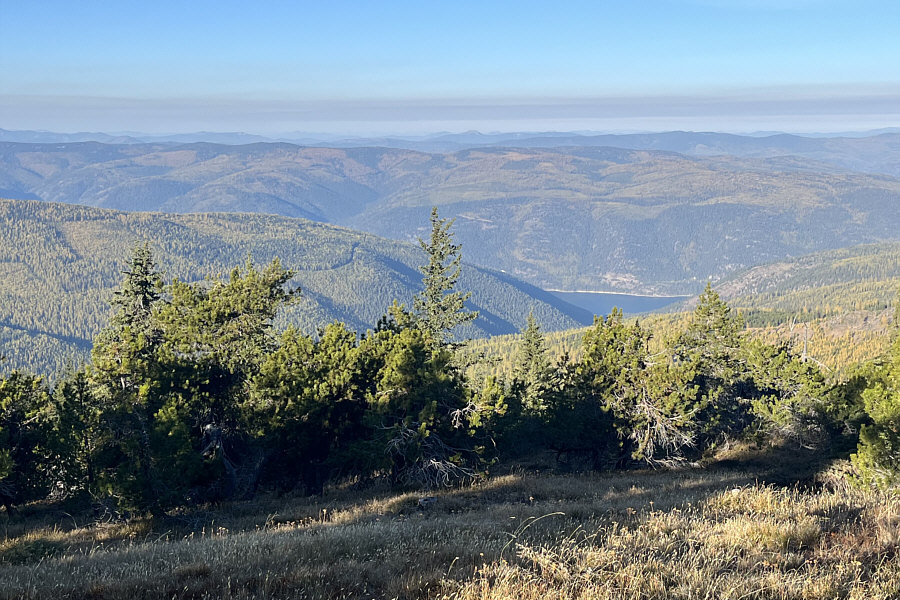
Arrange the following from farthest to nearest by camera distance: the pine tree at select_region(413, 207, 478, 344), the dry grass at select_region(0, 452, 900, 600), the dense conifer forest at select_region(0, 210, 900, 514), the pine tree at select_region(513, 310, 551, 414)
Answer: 1. the pine tree at select_region(513, 310, 551, 414)
2. the pine tree at select_region(413, 207, 478, 344)
3. the dense conifer forest at select_region(0, 210, 900, 514)
4. the dry grass at select_region(0, 452, 900, 600)

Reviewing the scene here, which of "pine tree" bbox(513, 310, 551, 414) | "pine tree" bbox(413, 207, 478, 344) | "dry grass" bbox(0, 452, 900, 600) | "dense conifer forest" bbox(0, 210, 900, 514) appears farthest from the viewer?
"pine tree" bbox(513, 310, 551, 414)

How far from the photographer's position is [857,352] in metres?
174

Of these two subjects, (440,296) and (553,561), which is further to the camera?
(440,296)

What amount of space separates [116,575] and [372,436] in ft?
60.6

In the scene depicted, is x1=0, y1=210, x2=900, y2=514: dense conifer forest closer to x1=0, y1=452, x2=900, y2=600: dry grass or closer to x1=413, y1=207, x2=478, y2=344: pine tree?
x1=0, y1=452, x2=900, y2=600: dry grass

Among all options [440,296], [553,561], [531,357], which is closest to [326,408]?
[553,561]

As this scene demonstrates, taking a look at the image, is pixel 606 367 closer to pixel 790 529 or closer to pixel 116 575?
pixel 790 529

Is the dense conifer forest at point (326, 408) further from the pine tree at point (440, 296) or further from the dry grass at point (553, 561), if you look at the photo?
the pine tree at point (440, 296)

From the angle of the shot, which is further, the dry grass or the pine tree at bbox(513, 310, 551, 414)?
the pine tree at bbox(513, 310, 551, 414)

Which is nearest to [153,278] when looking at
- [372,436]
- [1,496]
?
[1,496]

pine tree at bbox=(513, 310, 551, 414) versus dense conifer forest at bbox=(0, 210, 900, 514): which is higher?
dense conifer forest at bbox=(0, 210, 900, 514)

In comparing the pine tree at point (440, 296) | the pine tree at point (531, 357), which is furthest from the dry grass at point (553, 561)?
the pine tree at point (531, 357)

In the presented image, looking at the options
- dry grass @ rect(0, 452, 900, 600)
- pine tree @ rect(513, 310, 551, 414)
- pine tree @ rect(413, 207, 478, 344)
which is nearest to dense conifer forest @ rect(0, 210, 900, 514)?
dry grass @ rect(0, 452, 900, 600)

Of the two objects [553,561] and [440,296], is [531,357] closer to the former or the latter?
[440,296]
